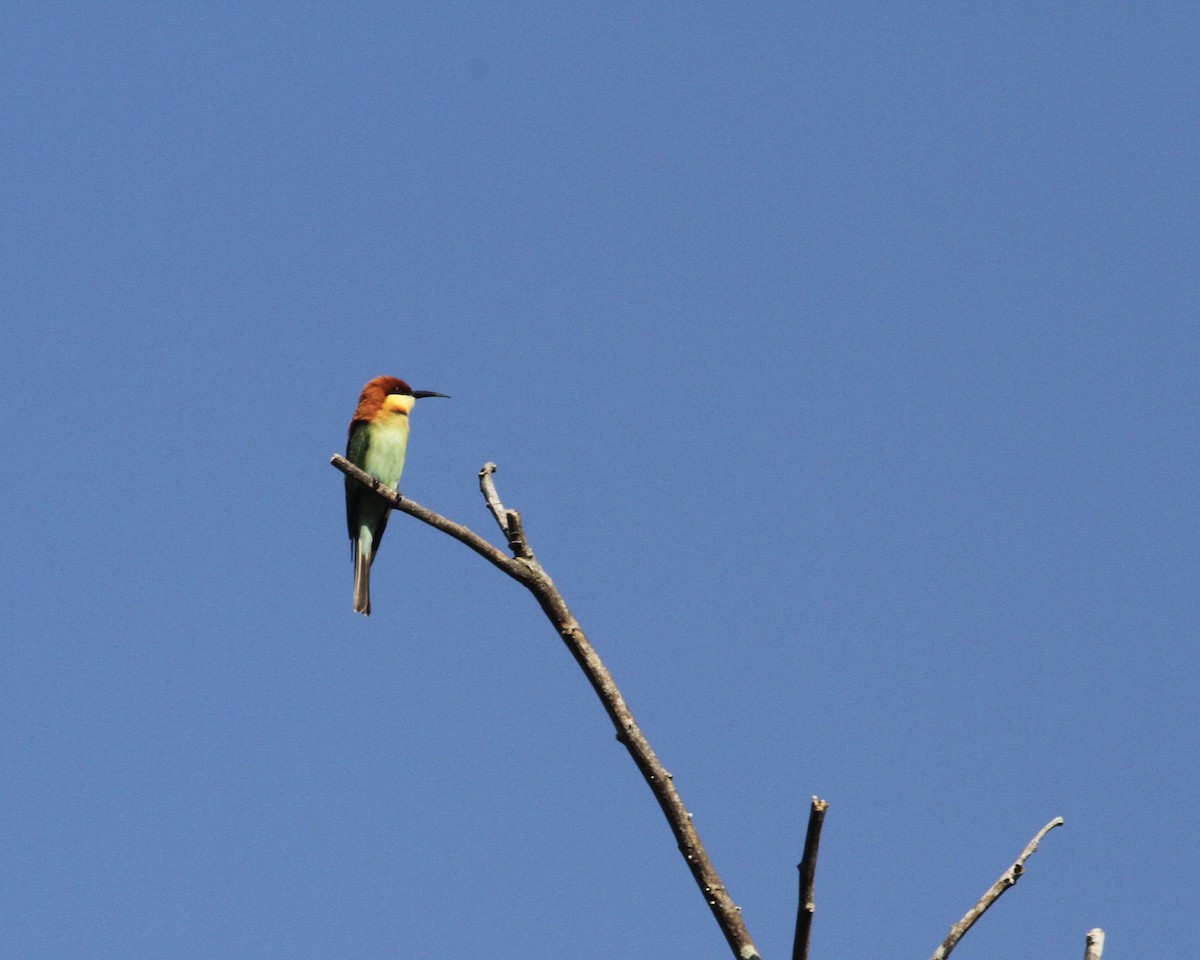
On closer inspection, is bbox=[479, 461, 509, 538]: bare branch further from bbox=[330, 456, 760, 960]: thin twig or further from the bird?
the bird

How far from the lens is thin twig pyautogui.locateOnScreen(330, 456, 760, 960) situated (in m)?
2.44

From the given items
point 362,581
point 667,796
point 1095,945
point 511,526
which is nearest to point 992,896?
point 1095,945

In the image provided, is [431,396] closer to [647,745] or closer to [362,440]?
[362,440]

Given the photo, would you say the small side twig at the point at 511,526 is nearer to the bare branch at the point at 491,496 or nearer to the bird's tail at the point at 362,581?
the bare branch at the point at 491,496

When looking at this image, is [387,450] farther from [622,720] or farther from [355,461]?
[622,720]

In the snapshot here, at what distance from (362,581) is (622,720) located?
17.6ft

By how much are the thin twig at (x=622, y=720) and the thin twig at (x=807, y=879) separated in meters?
0.16

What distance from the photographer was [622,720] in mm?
2537

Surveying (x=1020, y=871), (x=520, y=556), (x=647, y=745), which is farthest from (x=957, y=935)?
(x=520, y=556)

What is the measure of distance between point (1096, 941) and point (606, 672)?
958 millimetres

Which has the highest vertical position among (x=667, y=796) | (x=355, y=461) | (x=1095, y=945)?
(x=355, y=461)

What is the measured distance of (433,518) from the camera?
2.95 meters

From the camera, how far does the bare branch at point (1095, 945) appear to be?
2254 millimetres

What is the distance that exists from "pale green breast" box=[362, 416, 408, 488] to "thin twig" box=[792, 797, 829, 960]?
6.30m
